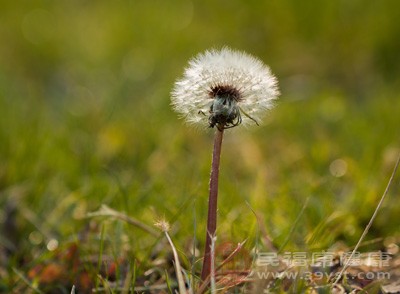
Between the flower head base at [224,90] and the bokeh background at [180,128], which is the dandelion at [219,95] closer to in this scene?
the flower head base at [224,90]

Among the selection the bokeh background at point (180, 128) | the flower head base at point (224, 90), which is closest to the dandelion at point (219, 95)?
the flower head base at point (224, 90)

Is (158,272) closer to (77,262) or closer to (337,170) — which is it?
(77,262)

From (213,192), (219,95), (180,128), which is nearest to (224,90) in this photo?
(219,95)

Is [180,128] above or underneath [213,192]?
above

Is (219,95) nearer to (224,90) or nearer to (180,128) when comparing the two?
(224,90)

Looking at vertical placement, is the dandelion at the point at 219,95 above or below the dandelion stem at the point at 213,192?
above

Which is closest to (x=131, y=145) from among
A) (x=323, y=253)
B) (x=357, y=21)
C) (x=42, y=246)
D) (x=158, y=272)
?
(x=42, y=246)

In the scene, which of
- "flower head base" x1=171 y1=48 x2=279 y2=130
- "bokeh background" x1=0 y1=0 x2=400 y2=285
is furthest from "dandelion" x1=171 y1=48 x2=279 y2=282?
"bokeh background" x1=0 y1=0 x2=400 y2=285

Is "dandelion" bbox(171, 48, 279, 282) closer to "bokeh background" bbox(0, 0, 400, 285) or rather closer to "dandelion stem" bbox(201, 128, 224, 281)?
"dandelion stem" bbox(201, 128, 224, 281)

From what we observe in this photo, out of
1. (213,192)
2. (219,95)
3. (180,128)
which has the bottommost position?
(213,192)
